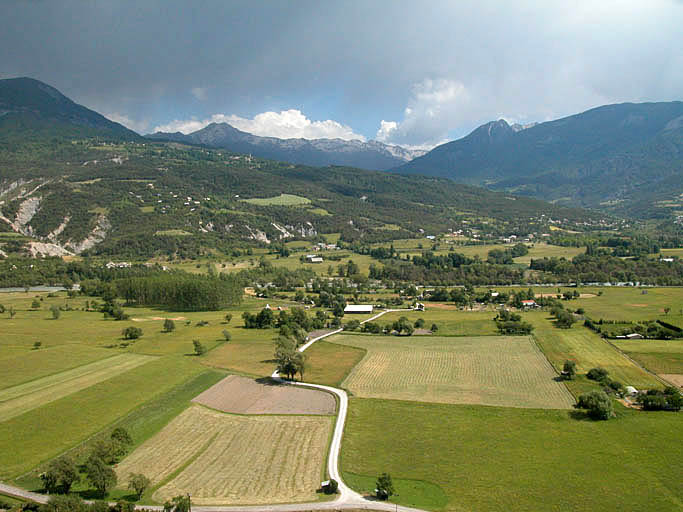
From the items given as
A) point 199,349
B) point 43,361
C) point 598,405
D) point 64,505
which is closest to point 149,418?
point 64,505

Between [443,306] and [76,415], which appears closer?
A: [76,415]

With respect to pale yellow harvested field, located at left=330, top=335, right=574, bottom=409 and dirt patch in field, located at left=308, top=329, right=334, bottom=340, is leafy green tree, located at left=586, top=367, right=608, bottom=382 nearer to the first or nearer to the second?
pale yellow harvested field, located at left=330, top=335, right=574, bottom=409

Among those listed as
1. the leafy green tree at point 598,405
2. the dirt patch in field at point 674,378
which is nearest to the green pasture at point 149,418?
the leafy green tree at point 598,405

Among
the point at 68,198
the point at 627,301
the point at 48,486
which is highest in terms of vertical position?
the point at 68,198

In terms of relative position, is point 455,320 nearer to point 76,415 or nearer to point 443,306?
point 443,306

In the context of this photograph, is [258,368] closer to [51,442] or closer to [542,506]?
[51,442]

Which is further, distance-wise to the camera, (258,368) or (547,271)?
(547,271)

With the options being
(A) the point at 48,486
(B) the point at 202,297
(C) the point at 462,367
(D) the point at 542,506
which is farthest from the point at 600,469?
(B) the point at 202,297
